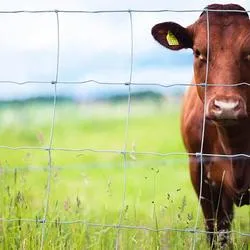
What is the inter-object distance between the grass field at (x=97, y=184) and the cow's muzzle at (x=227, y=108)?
0.50 metres

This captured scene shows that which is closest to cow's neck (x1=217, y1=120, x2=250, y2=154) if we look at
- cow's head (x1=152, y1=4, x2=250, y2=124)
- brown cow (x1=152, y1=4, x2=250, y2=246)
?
brown cow (x1=152, y1=4, x2=250, y2=246)

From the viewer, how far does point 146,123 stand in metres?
28.9

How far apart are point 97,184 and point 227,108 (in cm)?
910

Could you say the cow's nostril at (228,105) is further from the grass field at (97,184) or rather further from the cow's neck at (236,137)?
the cow's neck at (236,137)

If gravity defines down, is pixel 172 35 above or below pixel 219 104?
above

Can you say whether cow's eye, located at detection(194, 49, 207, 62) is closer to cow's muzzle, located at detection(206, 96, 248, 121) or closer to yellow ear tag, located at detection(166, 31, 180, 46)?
yellow ear tag, located at detection(166, 31, 180, 46)

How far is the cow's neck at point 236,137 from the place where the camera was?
20.5 feet

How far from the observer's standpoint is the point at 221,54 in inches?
228

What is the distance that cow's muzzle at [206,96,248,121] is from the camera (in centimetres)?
545

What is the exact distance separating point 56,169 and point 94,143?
14651 mm

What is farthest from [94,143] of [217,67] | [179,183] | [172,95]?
[217,67]

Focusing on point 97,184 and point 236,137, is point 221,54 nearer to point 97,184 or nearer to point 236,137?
point 236,137

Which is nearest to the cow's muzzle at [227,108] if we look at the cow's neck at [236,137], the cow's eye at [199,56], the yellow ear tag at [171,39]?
the cow's eye at [199,56]

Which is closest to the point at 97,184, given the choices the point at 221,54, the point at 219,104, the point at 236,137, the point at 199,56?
the point at 236,137
